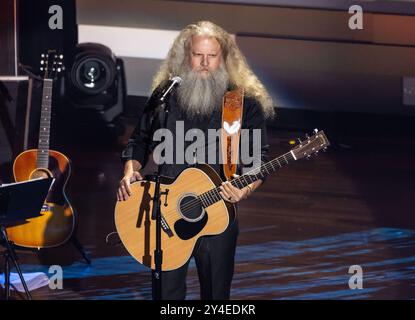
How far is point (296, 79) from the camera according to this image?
436 inches

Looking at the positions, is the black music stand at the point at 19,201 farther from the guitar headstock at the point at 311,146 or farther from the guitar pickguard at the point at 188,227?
the guitar headstock at the point at 311,146

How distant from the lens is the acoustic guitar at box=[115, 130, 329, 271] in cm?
494

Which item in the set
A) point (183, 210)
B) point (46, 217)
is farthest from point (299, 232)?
A: point (183, 210)

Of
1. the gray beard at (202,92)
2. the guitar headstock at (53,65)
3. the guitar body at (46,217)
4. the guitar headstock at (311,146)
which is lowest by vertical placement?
the guitar body at (46,217)

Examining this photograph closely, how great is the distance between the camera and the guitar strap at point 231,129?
4.91 metres

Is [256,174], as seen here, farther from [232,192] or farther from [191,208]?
[191,208]

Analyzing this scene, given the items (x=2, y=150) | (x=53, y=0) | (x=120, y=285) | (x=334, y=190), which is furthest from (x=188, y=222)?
(x=53, y=0)

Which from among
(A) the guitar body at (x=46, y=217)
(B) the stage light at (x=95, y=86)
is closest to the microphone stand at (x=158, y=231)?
(A) the guitar body at (x=46, y=217)

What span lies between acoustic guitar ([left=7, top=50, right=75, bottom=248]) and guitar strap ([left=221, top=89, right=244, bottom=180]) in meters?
2.12

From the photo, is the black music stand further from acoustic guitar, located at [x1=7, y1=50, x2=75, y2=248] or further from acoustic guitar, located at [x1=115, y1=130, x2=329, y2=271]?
acoustic guitar, located at [x1=7, y1=50, x2=75, y2=248]

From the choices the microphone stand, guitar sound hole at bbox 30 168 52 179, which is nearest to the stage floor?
guitar sound hole at bbox 30 168 52 179

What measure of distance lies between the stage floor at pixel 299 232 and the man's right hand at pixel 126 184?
1.58 metres

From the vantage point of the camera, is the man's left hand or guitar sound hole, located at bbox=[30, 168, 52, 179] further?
guitar sound hole, located at bbox=[30, 168, 52, 179]

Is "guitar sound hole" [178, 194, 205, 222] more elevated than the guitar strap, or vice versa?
the guitar strap
